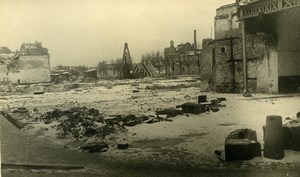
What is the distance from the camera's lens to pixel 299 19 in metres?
18.6

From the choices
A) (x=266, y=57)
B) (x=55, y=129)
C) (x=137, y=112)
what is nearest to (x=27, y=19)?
(x=55, y=129)

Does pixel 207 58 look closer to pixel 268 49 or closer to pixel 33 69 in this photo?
pixel 268 49

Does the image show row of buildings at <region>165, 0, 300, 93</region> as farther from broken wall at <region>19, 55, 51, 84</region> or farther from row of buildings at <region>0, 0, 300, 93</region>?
broken wall at <region>19, 55, 51, 84</region>

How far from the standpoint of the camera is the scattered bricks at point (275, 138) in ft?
22.4

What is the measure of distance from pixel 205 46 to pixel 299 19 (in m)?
7.02

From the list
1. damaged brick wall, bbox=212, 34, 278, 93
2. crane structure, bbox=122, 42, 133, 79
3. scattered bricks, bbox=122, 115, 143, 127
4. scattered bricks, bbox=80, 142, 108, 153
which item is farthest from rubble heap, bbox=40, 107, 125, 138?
damaged brick wall, bbox=212, 34, 278, 93

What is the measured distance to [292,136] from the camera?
7.21 metres

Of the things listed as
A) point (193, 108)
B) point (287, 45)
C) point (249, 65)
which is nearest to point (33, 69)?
point (249, 65)

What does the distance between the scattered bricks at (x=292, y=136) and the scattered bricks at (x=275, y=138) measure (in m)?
0.42

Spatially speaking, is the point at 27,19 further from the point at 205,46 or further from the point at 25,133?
the point at 205,46

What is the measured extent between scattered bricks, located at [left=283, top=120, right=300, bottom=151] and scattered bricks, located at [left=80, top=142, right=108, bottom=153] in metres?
4.13

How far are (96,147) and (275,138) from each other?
161 inches

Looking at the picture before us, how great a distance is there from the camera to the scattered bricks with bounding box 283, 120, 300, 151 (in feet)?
23.5

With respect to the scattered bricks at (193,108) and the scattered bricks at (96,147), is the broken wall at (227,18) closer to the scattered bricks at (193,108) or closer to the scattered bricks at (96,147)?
the scattered bricks at (193,108)
